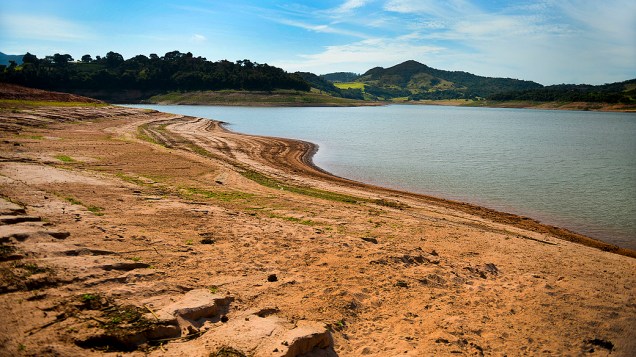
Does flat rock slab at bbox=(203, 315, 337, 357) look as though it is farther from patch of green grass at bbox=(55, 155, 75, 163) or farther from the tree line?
the tree line

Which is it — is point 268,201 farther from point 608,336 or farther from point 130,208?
point 608,336

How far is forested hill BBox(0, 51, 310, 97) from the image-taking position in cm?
12682

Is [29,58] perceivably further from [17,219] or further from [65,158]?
[17,219]

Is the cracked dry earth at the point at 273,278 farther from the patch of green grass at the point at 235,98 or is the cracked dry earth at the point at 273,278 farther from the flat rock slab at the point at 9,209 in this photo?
the patch of green grass at the point at 235,98

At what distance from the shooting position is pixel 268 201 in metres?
15.2

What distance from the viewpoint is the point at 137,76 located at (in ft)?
483

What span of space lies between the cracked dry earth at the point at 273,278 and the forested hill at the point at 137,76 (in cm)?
12913

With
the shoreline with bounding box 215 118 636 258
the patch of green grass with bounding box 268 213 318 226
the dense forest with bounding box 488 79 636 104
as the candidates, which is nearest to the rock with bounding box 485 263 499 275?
the patch of green grass with bounding box 268 213 318 226

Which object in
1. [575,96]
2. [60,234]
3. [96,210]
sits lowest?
[96,210]

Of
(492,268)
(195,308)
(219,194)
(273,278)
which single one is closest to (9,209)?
(195,308)

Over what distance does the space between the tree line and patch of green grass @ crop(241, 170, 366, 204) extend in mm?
123521

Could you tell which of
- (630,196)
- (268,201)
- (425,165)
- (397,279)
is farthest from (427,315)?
(425,165)

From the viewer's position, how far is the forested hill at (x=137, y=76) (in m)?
127

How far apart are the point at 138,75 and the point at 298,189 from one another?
151693 mm
